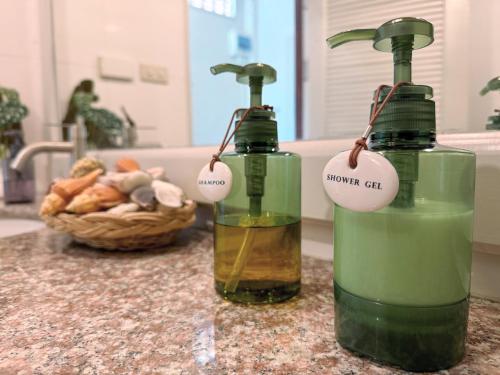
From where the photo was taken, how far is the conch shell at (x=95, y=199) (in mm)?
585

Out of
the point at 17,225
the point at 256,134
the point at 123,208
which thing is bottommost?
the point at 17,225

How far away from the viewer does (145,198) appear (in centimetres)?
59

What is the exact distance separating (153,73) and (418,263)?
4.12 ft

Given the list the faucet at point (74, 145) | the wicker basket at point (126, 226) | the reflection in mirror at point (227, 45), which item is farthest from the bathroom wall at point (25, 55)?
the wicker basket at point (126, 226)

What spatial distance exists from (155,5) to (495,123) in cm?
122

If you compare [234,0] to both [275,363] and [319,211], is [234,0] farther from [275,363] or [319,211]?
[275,363]

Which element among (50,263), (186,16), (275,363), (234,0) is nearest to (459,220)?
(275,363)

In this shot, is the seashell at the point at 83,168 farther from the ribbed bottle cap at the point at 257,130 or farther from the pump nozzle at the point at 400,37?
the pump nozzle at the point at 400,37

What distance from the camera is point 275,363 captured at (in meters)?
0.27

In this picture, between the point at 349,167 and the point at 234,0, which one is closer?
the point at 349,167

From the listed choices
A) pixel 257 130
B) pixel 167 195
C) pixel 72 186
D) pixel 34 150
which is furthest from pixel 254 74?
pixel 34 150

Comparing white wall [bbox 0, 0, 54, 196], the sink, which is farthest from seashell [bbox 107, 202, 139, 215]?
white wall [bbox 0, 0, 54, 196]

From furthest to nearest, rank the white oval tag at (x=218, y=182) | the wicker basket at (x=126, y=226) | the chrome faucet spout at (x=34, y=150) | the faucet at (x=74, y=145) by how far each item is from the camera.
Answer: the faucet at (x=74, y=145) < the chrome faucet spout at (x=34, y=150) < the wicker basket at (x=126, y=226) < the white oval tag at (x=218, y=182)

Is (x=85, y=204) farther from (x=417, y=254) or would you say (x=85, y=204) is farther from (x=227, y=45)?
(x=227, y=45)
